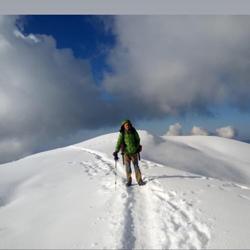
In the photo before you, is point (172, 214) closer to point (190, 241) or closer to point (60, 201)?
point (190, 241)

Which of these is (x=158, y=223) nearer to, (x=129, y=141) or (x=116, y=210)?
(x=116, y=210)

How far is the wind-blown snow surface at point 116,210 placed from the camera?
5473mm

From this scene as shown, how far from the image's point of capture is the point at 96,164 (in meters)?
→ 11.9

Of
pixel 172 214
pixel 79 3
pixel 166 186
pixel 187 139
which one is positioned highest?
pixel 187 139

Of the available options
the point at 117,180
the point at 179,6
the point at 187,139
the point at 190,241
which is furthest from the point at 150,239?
the point at 187,139

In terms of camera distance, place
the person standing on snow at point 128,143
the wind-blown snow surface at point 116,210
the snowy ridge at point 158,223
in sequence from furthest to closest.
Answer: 1. the person standing on snow at point 128,143
2. the wind-blown snow surface at point 116,210
3. the snowy ridge at point 158,223

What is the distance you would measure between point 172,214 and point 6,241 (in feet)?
8.96

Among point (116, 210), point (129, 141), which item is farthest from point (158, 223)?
point (129, 141)

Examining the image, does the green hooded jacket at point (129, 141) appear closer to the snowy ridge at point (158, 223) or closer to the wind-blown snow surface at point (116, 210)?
the wind-blown snow surface at point (116, 210)

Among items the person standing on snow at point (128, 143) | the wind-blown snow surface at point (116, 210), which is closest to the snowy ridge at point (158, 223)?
the wind-blown snow surface at point (116, 210)

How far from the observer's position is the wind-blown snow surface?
5.47 m

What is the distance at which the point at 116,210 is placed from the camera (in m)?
6.64

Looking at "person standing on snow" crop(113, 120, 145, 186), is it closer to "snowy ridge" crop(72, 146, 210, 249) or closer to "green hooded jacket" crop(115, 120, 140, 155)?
"green hooded jacket" crop(115, 120, 140, 155)

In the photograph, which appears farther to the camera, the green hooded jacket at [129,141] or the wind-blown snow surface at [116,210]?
the green hooded jacket at [129,141]
